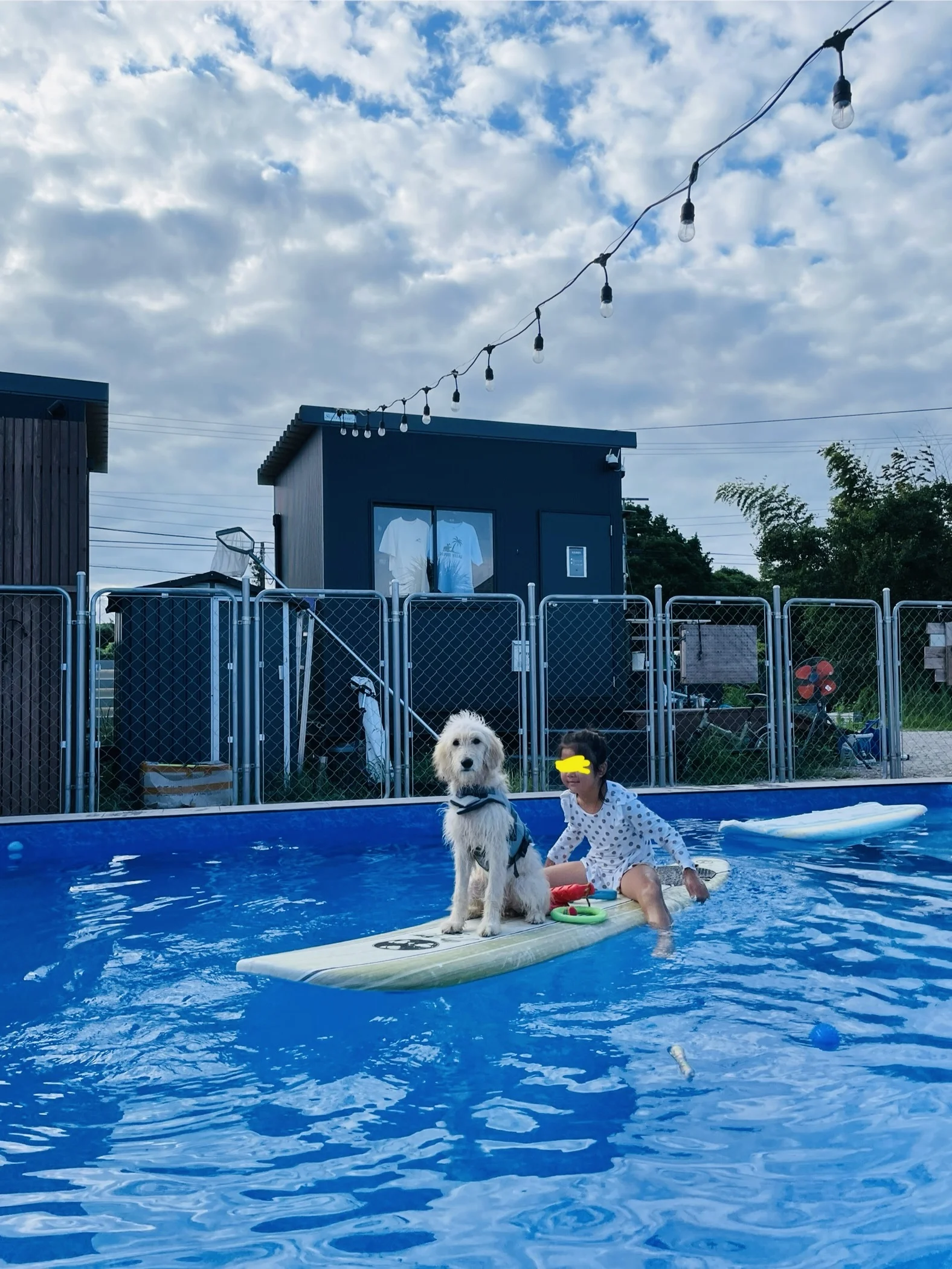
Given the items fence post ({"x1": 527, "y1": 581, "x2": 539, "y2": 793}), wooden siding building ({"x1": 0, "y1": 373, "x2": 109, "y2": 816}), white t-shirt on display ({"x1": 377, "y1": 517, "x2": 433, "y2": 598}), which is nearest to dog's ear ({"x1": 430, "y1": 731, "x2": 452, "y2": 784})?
fence post ({"x1": 527, "y1": 581, "x2": 539, "y2": 793})

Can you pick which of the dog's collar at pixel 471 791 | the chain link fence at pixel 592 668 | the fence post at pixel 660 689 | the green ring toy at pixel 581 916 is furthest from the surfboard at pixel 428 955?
the chain link fence at pixel 592 668

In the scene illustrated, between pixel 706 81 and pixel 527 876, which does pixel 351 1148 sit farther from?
pixel 706 81

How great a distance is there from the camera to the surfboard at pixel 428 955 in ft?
12.6

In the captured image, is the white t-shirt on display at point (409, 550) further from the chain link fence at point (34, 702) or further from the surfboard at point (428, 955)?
the surfboard at point (428, 955)

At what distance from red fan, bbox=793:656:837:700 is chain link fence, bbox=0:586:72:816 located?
23.8 feet

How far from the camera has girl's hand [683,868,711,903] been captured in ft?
15.5

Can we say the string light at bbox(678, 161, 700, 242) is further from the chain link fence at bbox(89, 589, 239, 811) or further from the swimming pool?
the chain link fence at bbox(89, 589, 239, 811)

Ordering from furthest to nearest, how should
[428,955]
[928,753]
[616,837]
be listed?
[928,753], [616,837], [428,955]

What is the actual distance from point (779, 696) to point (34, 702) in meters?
7.04

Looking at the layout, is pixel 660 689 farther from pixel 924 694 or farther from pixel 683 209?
pixel 924 694

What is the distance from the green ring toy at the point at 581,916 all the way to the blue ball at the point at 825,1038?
1209mm

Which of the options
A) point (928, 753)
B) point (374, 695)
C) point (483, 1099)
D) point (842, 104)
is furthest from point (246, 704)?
point (928, 753)

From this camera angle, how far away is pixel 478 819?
4312 mm

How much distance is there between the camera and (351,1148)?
9.12ft
